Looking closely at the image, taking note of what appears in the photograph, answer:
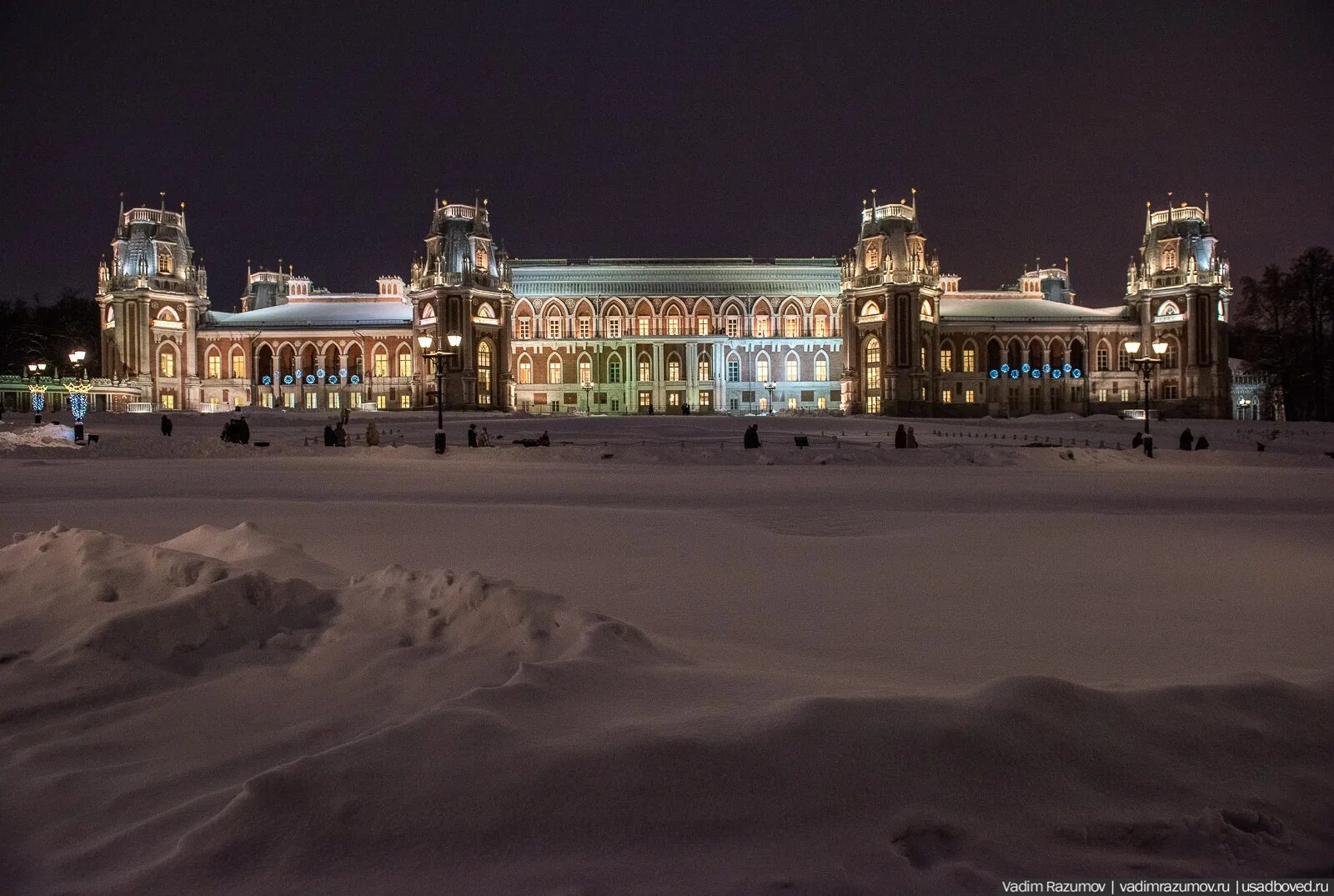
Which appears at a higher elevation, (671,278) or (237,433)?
(671,278)

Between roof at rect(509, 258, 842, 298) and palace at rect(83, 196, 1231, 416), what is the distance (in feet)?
0.63

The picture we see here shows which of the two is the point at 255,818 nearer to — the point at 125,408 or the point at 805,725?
the point at 805,725

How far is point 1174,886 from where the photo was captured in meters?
2.54

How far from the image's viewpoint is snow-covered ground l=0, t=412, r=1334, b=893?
102 inches

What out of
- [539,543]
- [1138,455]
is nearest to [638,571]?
[539,543]

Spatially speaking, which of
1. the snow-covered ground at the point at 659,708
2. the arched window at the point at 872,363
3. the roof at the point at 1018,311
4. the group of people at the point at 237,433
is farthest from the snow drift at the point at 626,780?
the roof at the point at 1018,311

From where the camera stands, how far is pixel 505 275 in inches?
3046

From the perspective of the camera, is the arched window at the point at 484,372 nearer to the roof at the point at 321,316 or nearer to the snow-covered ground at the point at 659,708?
the roof at the point at 321,316

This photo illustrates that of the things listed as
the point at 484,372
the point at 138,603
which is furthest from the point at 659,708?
the point at 484,372

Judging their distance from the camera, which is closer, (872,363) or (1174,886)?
(1174,886)

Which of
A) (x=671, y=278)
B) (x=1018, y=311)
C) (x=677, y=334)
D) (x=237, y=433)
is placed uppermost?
(x=671, y=278)

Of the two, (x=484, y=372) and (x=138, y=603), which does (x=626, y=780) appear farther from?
(x=484, y=372)

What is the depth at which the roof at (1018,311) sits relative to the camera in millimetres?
79500

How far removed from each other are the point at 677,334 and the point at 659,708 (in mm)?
79076
